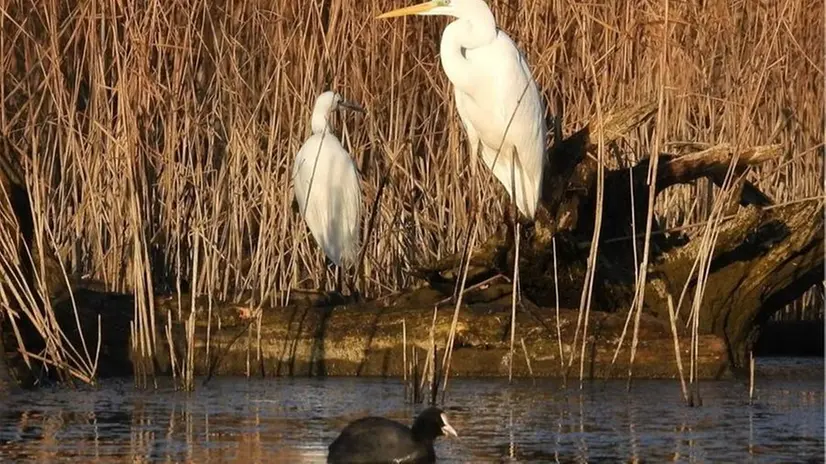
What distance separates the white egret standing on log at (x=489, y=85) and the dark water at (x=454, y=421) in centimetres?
Answer: 146

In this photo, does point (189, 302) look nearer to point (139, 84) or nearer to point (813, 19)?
point (139, 84)

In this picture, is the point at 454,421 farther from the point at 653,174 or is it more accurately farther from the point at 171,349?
the point at 171,349

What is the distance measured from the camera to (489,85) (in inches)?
323

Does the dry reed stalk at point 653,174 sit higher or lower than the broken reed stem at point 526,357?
higher

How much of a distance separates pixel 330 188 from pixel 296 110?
596 mm

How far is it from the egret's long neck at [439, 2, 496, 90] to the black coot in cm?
335

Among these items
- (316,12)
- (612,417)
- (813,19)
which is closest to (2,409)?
(612,417)

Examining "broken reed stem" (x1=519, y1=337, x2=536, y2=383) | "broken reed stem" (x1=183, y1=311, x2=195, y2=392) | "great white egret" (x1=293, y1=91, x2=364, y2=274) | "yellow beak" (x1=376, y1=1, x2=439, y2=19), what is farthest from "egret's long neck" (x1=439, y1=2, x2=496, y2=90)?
"broken reed stem" (x1=183, y1=311, x2=195, y2=392)

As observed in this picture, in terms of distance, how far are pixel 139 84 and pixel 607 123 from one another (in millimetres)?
2117

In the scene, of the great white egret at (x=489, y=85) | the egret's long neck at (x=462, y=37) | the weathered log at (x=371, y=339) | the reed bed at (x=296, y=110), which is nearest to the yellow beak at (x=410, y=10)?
the great white egret at (x=489, y=85)

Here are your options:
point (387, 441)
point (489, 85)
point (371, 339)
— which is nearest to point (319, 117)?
point (489, 85)

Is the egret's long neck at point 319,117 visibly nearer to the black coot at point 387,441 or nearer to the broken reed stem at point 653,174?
the broken reed stem at point 653,174

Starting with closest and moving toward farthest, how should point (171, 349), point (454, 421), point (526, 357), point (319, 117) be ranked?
point (454, 421), point (171, 349), point (526, 357), point (319, 117)

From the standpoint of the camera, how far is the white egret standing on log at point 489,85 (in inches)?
316
